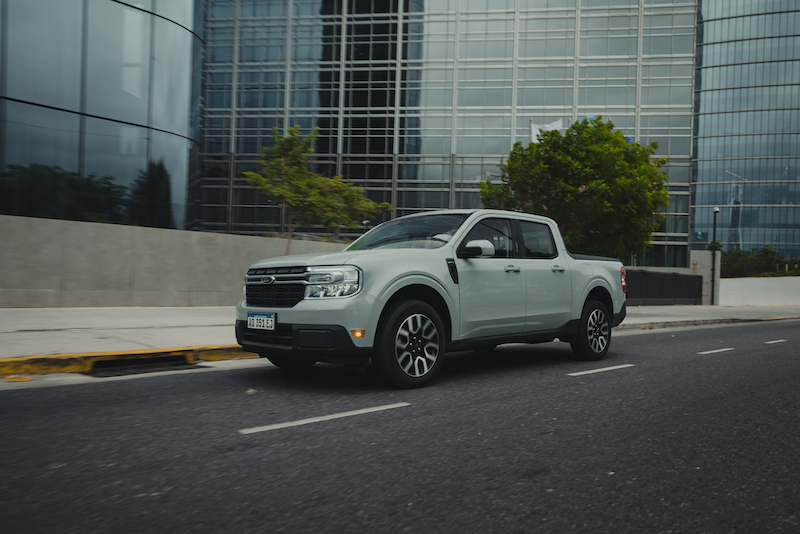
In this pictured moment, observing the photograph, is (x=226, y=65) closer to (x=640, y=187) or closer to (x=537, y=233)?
(x=640, y=187)

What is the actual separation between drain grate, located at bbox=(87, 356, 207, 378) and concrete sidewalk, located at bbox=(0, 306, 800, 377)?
57mm

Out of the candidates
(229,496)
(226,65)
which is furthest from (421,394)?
(226,65)

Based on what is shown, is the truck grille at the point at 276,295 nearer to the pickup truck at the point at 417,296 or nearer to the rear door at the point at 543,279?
the pickup truck at the point at 417,296

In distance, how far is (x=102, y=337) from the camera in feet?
29.0

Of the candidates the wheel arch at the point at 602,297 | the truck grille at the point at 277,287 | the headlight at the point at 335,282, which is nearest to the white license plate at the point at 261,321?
the truck grille at the point at 277,287

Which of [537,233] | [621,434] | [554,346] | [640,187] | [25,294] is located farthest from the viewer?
[640,187]

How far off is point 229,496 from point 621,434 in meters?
2.86

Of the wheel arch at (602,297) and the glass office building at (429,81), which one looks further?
the glass office building at (429,81)

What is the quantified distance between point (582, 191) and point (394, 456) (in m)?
19.4

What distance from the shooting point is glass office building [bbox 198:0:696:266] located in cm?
5050

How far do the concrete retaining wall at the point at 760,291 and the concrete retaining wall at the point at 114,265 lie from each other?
34.8 metres

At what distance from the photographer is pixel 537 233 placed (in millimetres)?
7996

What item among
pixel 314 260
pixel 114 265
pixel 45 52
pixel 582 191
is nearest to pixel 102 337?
pixel 314 260

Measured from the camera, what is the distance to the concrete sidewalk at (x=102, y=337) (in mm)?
6891
